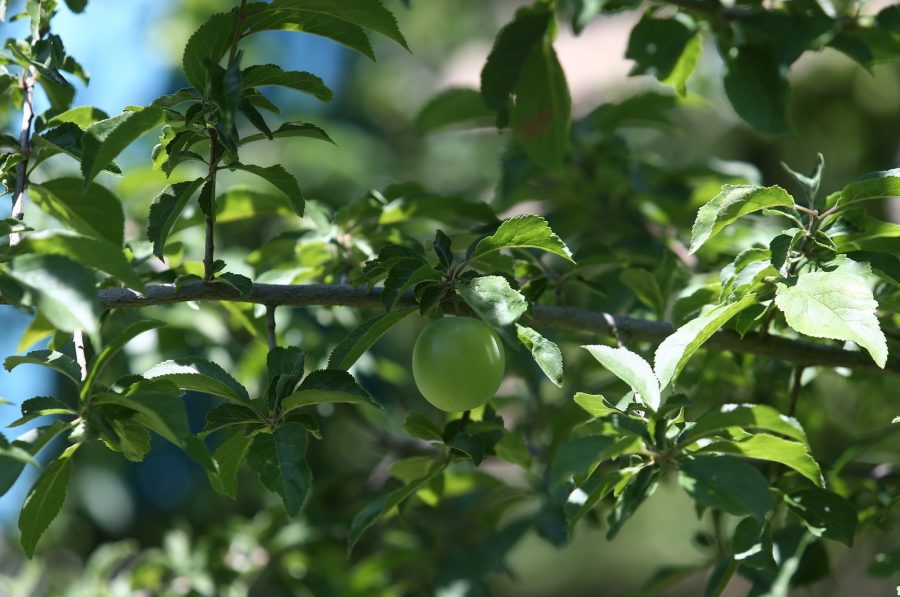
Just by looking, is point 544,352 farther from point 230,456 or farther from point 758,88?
point 758,88

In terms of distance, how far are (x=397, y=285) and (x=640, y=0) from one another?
0.50m

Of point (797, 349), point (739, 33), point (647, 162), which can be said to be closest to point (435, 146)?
point (647, 162)

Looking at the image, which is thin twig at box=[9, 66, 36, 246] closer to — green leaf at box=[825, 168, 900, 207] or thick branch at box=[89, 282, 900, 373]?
thick branch at box=[89, 282, 900, 373]

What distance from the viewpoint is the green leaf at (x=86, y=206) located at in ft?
2.81

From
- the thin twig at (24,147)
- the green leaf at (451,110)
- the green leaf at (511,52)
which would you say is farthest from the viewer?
the green leaf at (451,110)

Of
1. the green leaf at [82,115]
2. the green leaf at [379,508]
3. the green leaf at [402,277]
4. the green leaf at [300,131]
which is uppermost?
the green leaf at [82,115]

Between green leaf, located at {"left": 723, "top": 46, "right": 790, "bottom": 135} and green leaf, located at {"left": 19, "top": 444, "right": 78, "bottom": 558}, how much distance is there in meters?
0.78

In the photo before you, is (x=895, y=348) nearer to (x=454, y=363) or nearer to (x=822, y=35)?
(x=822, y=35)

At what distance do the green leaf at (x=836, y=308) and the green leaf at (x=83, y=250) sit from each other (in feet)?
1.55

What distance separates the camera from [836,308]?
70 cm

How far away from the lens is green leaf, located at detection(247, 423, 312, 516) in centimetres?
71

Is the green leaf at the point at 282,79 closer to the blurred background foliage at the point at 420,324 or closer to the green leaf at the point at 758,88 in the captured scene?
the blurred background foliage at the point at 420,324

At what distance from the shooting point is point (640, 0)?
3.43 ft

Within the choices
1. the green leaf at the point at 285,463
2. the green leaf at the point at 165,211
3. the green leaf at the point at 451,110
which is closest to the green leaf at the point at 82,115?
the green leaf at the point at 165,211
